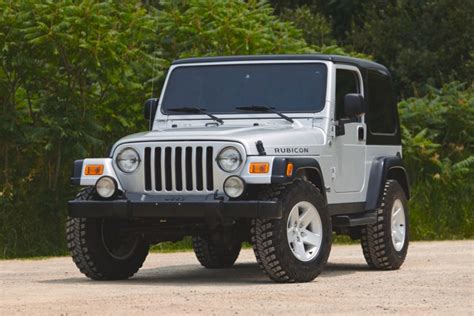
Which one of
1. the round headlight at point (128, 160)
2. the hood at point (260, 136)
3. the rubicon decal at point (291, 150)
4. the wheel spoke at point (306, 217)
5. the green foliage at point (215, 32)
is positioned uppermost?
the green foliage at point (215, 32)

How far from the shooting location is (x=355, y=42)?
95.0 ft

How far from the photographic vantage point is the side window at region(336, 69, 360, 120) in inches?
530

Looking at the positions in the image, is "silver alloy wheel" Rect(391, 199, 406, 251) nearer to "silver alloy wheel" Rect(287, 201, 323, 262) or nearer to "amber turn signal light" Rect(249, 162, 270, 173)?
"silver alloy wheel" Rect(287, 201, 323, 262)

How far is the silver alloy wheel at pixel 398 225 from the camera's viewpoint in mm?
14352

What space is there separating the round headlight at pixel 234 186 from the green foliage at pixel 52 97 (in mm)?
5627

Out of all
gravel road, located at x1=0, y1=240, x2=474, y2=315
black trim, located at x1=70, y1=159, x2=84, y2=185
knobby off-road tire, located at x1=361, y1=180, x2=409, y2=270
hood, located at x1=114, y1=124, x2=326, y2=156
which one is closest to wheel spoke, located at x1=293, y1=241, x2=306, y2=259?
gravel road, located at x1=0, y1=240, x2=474, y2=315

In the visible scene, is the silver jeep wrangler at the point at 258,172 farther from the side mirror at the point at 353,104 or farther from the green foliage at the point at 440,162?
the green foliage at the point at 440,162

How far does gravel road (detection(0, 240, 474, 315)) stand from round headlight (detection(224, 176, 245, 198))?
0.78 meters

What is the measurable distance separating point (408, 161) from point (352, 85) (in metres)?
6.56

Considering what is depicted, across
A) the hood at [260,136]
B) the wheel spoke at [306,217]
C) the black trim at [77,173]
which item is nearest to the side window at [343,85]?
the hood at [260,136]

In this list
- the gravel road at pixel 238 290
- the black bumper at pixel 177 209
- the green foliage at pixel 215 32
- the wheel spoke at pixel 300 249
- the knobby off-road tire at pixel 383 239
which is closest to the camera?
the gravel road at pixel 238 290

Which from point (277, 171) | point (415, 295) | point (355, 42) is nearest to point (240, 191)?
point (277, 171)

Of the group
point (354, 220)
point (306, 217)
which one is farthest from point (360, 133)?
point (306, 217)

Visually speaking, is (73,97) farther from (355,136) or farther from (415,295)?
(415,295)
